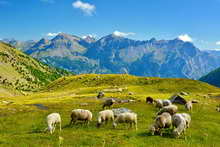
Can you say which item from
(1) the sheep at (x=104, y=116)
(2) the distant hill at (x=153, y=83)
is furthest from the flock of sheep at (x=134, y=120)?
(2) the distant hill at (x=153, y=83)

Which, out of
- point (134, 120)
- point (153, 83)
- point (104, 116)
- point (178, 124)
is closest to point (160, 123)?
point (178, 124)

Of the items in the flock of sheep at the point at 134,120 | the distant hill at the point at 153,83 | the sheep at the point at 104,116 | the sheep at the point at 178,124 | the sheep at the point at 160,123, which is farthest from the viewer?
the distant hill at the point at 153,83

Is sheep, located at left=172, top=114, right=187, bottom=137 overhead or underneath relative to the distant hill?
underneath

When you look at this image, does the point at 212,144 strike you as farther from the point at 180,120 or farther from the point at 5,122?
the point at 5,122

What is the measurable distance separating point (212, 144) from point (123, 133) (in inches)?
426

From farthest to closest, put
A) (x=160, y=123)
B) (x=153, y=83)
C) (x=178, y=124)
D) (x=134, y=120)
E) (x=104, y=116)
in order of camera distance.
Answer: (x=153, y=83)
(x=104, y=116)
(x=134, y=120)
(x=178, y=124)
(x=160, y=123)

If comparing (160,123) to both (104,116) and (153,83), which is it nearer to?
(104,116)

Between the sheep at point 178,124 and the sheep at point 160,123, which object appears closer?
the sheep at point 178,124

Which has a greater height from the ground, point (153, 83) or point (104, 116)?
point (153, 83)

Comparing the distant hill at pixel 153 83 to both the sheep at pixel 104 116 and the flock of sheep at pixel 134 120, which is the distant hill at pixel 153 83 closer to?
the sheep at pixel 104 116

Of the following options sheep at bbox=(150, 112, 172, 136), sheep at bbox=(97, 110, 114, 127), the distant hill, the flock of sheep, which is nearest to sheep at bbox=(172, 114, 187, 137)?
the flock of sheep

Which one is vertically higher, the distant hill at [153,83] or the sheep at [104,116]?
the distant hill at [153,83]

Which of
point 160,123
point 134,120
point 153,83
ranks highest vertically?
point 153,83

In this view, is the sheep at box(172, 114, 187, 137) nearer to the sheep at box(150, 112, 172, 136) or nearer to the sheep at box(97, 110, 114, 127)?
the sheep at box(150, 112, 172, 136)
